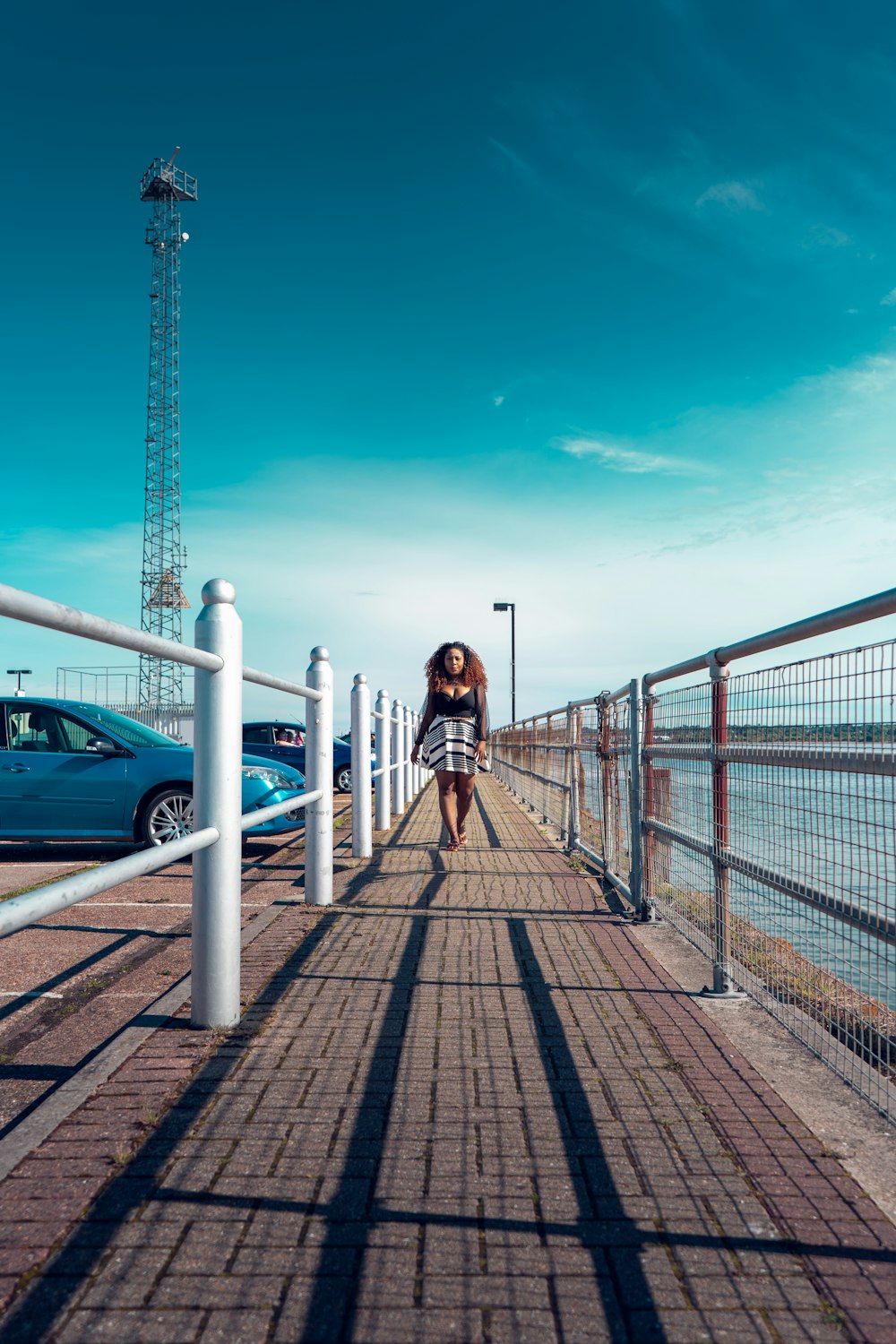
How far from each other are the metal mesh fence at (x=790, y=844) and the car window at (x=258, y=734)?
12.8m

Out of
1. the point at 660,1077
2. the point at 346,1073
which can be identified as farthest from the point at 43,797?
the point at 660,1077

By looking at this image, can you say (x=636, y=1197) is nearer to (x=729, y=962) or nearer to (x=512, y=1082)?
(x=512, y=1082)

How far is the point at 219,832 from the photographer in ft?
11.2

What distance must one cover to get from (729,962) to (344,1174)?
87.6 inches

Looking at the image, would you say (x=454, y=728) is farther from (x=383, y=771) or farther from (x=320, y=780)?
(x=320, y=780)

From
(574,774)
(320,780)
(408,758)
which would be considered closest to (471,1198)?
(320,780)

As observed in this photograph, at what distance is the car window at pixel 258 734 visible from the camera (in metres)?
17.8

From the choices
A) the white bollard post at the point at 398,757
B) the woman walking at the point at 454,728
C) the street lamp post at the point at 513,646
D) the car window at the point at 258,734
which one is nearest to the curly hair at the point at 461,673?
the woman walking at the point at 454,728

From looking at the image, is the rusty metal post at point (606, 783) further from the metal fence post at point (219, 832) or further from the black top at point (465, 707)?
the metal fence post at point (219, 832)

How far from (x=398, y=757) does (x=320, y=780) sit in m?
8.51

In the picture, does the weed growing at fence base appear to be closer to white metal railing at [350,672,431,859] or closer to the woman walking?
white metal railing at [350,672,431,859]

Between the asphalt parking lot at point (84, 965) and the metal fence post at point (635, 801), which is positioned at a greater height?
the metal fence post at point (635, 801)

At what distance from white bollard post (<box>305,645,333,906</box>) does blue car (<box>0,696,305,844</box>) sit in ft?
7.82

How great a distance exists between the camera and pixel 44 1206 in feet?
7.37
